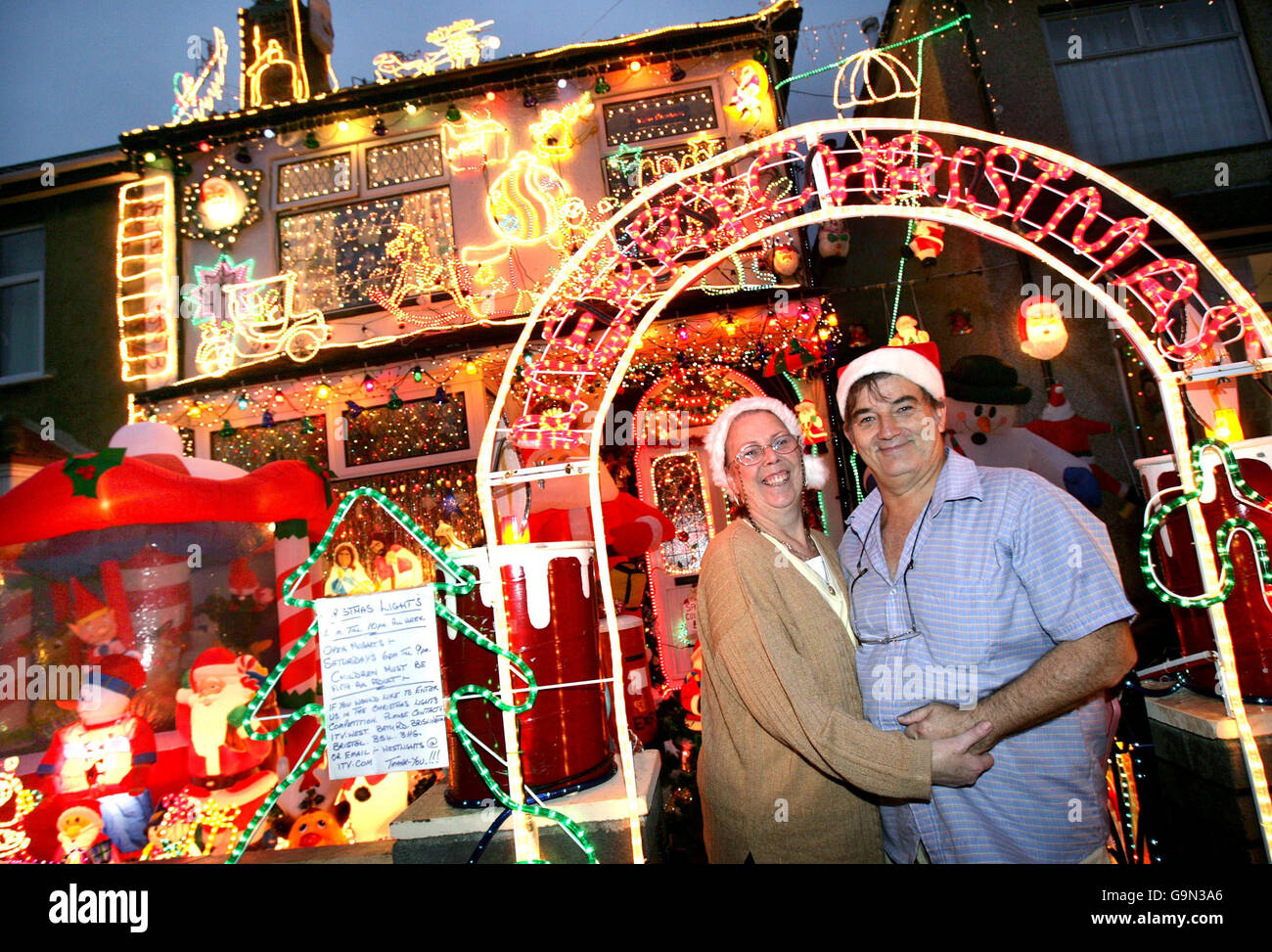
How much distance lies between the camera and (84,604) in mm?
4535

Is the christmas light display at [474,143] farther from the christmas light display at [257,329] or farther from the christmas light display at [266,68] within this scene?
the christmas light display at [257,329]

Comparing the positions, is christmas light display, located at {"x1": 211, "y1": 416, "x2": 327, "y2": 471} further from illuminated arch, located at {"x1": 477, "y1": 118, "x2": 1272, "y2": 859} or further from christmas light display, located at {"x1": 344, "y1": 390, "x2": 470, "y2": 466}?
illuminated arch, located at {"x1": 477, "y1": 118, "x2": 1272, "y2": 859}

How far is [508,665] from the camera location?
7.55ft

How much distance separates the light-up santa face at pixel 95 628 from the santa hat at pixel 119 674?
0.15 m

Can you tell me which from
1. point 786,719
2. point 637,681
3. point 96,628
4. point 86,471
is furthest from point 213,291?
point 786,719

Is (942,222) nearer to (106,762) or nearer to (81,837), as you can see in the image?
(106,762)

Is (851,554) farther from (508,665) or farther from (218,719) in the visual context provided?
(218,719)

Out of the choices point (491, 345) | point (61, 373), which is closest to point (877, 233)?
point (491, 345)

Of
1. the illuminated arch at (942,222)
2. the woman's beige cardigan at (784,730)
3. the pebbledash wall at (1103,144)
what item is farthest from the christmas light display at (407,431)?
the woman's beige cardigan at (784,730)

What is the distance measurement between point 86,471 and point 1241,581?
684 cm

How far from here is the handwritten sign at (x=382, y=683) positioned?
6.56 feet

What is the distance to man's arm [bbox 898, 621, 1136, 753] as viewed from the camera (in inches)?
65.4

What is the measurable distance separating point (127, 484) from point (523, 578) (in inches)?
150

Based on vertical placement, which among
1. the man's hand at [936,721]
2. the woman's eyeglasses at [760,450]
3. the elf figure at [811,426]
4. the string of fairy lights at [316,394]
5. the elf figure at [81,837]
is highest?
the string of fairy lights at [316,394]
